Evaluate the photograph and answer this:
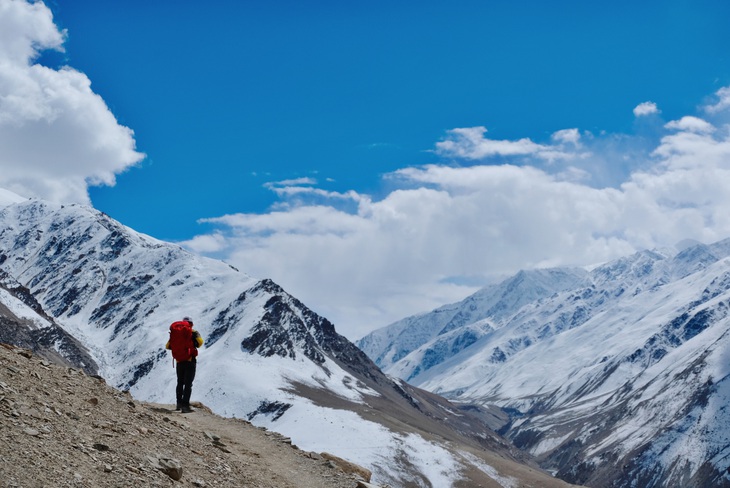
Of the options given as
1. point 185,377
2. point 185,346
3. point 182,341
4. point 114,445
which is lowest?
point 114,445

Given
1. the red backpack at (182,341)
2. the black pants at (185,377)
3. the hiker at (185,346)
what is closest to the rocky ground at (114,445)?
the black pants at (185,377)

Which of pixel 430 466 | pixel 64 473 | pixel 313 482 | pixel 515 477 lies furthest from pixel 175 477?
pixel 515 477

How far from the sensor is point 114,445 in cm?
1809

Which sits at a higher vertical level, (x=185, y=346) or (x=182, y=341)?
(x=182, y=341)

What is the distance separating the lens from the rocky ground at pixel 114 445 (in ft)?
50.9

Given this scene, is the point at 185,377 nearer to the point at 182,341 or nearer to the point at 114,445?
the point at 182,341

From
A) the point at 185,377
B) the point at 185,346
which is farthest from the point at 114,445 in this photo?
the point at 185,377

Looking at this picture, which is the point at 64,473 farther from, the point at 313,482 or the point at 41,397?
the point at 313,482

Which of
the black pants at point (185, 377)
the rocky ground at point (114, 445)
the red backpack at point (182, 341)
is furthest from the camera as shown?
the black pants at point (185, 377)

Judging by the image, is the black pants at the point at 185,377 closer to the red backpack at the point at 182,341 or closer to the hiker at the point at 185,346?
the hiker at the point at 185,346

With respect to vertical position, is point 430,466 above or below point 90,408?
below

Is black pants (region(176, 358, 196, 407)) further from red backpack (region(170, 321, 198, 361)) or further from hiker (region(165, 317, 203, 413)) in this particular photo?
red backpack (region(170, 321, 198, 361))

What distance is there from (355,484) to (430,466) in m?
151

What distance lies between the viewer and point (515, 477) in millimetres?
173750
